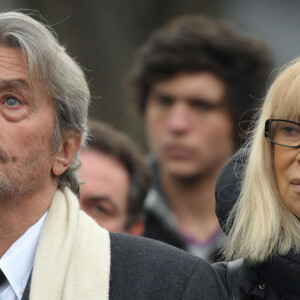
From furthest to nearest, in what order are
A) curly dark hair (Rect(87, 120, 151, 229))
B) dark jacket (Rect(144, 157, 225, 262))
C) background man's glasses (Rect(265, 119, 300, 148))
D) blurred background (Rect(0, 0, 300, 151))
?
1. blurred background (Rect(0, 0, 300, 151))
2. dark jacket (Rect(144, 157, 225, 262))
3. curly dark hair (Rect(87, 120, 151, 229))
4. background man's glasses (Rect(265, 119, 300, 148))

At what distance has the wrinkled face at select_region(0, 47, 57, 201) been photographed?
4.14 metres

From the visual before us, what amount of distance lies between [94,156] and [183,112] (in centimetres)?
92

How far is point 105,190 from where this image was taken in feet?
21.7

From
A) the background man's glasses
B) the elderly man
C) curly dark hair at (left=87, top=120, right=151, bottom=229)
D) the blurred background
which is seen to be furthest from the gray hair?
the blurred background

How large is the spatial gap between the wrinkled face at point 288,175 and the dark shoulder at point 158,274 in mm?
431

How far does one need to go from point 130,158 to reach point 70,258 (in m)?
2.91

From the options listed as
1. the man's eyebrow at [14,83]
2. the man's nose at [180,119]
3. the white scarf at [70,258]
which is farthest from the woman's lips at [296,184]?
the man's nose at [180,119]

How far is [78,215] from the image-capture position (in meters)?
4.33

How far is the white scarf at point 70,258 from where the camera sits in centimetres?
402

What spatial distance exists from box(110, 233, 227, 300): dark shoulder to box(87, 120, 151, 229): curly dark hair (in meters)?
2.57

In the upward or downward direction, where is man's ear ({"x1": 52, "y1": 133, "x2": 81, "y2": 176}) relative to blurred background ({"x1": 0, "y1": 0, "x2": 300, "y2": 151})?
upward

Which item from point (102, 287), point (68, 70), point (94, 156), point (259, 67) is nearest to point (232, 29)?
point (259, 67)

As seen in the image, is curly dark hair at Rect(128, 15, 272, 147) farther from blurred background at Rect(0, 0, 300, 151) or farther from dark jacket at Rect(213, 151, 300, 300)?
dark jacket at Rect(213, 151, 300, 300)

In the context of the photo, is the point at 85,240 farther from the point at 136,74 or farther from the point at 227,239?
the point at 136,74
